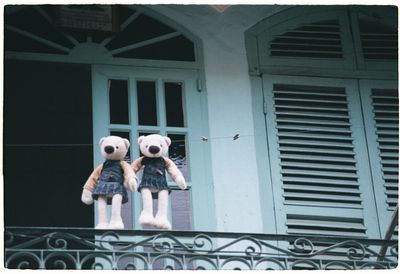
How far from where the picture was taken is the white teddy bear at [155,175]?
9.32 m

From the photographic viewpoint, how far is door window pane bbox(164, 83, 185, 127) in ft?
33.7

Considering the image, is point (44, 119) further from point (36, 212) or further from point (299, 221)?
point (299, 221)

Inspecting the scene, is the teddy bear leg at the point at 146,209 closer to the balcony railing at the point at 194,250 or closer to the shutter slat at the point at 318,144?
the balcony railing at the point at 194,250

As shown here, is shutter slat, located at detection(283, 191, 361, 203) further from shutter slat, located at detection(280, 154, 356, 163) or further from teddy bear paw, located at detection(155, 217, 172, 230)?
teddy bear paw, located at detection(155, 217, 172, 230)

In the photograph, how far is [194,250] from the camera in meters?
9.23

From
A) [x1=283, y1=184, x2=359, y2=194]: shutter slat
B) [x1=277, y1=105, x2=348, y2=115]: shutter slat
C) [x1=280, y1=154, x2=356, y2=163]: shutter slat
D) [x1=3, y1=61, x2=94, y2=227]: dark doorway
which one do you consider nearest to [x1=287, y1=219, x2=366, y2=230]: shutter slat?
[x1=283, y1=184, x2=359, y2=194]: shutter slat

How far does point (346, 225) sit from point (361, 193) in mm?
264

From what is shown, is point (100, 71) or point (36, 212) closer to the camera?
point (100, 71)

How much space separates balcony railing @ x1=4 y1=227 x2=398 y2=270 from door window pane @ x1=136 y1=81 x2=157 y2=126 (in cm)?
89

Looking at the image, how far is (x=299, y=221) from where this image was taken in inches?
396

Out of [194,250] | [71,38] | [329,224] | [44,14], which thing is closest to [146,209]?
[194,250]

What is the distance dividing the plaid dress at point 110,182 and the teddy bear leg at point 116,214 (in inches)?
1.5

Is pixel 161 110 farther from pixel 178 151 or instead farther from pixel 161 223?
pixel 161 223

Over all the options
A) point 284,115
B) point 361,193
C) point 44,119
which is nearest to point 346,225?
point 361,193
